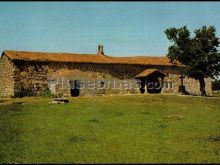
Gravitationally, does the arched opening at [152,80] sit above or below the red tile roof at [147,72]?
below

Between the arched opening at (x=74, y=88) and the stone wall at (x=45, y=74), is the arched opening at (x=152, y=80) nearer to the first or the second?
the stone wall at (x=45, y=74)

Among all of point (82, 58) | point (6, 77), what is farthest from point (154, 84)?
point (6, 77)

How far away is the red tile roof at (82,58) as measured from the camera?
135ft

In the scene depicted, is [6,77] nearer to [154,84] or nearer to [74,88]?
[74,88]

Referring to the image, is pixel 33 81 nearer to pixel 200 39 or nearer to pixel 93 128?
pixel 200 39

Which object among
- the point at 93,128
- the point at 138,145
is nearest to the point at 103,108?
the point at 93,128

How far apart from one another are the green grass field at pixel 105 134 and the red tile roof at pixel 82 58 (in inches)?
485

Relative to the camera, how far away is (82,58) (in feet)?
147

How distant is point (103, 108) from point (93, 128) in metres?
8.58

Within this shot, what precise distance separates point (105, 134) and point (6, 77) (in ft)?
82.6

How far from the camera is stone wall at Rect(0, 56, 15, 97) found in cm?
4009

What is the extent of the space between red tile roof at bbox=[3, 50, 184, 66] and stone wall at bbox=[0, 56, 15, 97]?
0.97 meters

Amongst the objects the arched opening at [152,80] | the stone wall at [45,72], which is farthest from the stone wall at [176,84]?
the stone wall at [45,72]

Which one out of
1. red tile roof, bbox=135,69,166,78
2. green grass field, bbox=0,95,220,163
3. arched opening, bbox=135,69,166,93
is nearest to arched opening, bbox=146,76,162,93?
arched opening, bbox=135,69,166,93
